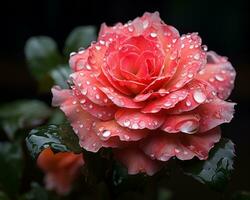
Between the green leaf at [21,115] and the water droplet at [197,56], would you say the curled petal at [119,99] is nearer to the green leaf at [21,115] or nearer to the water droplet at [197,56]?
the water droplet at [197,56]

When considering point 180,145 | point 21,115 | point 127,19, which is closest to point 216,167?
point 180,145

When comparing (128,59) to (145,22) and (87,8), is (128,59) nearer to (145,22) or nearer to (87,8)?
(145,22)

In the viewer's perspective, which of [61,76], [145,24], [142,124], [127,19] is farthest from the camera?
[127,19]

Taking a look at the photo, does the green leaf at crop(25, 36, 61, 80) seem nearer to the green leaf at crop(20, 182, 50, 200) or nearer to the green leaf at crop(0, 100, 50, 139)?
the green leaf at crop(0, 100, 50, 139)

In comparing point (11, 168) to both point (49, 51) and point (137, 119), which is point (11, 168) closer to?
point (49, 51)

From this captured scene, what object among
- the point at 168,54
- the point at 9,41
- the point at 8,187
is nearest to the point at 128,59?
the point at 168,54

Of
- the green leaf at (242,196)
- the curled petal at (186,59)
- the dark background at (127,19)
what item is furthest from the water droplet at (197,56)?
the dark background at (127,19)
